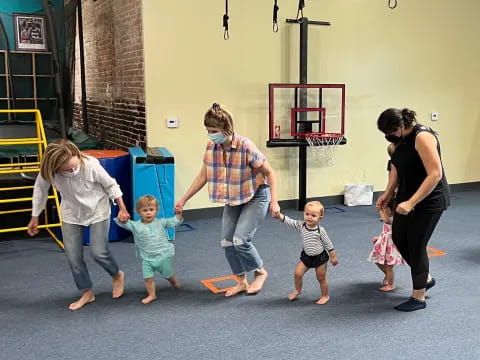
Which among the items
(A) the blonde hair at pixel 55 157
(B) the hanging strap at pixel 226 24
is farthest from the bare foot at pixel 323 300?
(B) the hanging strap at pixel 226 24

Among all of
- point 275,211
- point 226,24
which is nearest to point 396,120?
point 275,211

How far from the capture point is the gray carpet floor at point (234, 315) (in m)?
3.12

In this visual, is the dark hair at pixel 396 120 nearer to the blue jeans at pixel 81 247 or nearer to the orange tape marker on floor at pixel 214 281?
the orange tape marker on floor at pixel 214 281

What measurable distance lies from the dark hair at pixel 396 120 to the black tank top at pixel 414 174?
6 centimetres

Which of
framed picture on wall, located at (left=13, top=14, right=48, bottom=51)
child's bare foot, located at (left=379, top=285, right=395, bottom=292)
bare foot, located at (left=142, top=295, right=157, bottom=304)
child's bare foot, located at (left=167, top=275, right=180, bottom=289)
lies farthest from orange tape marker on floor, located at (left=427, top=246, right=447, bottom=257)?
framed picture on wall, located at (left=13, top=14, right=48, bottom=51)

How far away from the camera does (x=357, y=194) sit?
697 centimetres

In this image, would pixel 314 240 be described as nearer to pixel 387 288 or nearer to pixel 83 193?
pixel 387 288

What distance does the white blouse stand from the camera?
3.53 meters

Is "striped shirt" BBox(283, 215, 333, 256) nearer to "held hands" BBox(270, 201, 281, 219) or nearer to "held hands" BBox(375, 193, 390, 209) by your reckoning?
"held hands" BBox(270, 201, 281, 219)

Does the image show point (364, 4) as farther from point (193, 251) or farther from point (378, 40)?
point (193, 251)

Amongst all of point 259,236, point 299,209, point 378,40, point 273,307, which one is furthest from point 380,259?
point 378,40

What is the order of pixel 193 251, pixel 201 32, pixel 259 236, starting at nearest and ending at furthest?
pixel 193 251 < pixel 259 236 < pixel 201 32

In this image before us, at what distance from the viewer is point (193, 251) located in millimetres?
5051

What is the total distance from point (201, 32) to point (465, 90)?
159 inches
